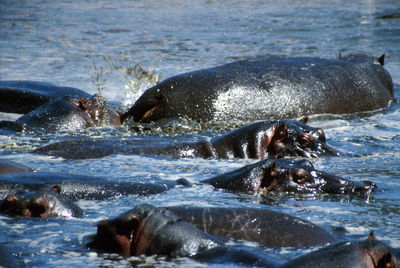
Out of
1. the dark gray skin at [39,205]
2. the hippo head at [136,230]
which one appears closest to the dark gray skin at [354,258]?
the hippo head at [136,230]

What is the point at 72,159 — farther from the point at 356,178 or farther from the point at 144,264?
the point at 144,264

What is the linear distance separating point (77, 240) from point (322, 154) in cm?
311

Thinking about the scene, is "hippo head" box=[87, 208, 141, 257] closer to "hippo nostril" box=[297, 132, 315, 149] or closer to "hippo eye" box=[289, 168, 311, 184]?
"hippo eye" box=[289, 168, 311, 184]

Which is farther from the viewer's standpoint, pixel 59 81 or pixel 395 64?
pixel 395 64

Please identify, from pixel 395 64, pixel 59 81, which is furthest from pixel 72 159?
pixel 395 64

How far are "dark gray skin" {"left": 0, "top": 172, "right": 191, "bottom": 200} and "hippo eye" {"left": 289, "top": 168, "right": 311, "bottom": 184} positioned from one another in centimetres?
85

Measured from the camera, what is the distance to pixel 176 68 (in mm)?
11797

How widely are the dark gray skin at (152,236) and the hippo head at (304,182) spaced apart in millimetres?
1433

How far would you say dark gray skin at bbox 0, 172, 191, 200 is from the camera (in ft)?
15.5

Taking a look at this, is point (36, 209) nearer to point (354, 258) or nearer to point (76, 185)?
point (76, 185)

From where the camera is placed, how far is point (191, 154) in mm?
6352

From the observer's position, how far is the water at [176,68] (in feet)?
14.1

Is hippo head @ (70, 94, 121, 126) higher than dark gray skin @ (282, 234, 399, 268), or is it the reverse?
dark gray skin @ (282, 234, 399, 268)

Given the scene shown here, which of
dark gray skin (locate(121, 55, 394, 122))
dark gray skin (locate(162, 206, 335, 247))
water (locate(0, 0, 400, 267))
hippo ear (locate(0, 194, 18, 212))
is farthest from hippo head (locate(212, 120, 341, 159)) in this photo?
hippo ear (locate(0, 194, 18, 212))
